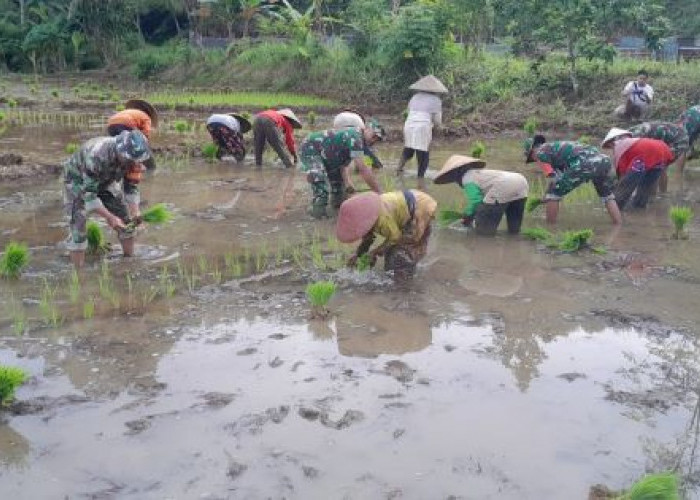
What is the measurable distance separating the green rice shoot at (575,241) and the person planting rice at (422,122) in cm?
371

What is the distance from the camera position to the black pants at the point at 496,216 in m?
7.35

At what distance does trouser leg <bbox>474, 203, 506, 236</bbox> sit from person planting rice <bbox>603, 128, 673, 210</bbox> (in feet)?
6.16

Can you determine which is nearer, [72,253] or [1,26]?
[72,253]

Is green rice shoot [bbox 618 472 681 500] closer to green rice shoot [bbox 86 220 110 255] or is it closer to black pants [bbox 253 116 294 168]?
green rice shoot [bbox 86 220 110 255]

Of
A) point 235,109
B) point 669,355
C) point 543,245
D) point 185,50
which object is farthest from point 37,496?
point 185,50

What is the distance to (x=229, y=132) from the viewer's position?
11555 millimetres

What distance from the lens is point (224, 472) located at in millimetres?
3547

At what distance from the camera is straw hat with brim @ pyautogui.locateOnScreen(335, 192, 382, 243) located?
5.54 meters

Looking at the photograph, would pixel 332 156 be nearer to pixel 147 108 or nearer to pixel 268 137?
pixel 147 108

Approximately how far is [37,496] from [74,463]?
0.27m

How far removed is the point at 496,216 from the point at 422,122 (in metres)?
3.34

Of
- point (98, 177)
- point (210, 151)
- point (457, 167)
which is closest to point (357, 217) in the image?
point (457, 167)

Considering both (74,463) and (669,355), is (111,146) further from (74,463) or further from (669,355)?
(669,355)

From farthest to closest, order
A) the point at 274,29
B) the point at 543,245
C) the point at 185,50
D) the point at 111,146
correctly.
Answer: the point at 185,50, the point at 274,29, the point at 543,245, the point at 111,146
